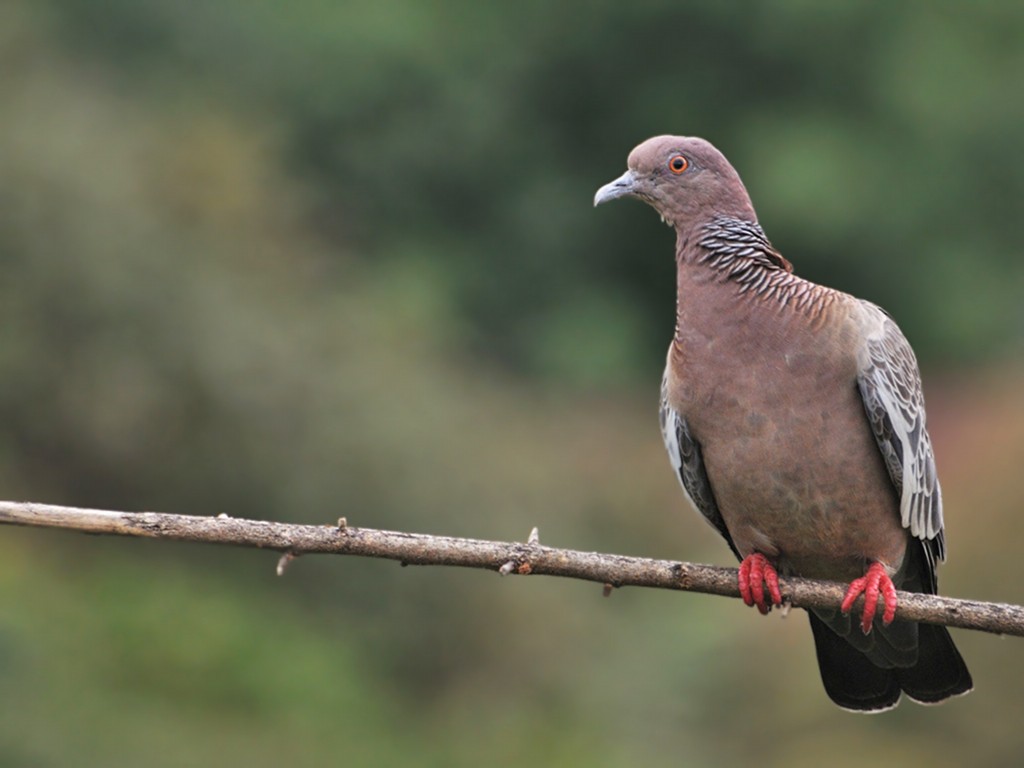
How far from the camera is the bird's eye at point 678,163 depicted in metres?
5.80

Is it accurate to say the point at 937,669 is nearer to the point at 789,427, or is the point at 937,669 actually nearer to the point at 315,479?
the point at 789,427

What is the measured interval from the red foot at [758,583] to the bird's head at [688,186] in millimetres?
1302

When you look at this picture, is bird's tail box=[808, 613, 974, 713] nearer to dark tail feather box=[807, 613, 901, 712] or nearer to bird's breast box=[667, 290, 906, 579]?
dark tail feather box=[807, 613, 901, 712]

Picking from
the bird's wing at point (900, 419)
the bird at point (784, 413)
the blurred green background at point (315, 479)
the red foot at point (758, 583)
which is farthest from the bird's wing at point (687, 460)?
the blurred green background at point (315, 479)

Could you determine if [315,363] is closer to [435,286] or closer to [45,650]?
[45,650]

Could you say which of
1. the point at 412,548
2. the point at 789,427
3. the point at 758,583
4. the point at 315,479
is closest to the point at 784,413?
the point at 789,427

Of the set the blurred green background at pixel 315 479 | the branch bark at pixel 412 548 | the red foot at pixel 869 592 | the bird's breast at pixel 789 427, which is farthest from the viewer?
the blurred green background at pixel 315 479

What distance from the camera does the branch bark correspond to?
4.33 m

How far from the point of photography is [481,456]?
43.1 feet

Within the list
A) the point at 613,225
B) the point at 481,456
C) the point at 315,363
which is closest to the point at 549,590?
the point at 481,456

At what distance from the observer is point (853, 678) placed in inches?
240

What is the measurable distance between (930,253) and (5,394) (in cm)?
1469

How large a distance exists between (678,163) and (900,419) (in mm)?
1273

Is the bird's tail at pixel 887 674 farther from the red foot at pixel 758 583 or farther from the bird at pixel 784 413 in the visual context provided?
the red foot at pixel 758 583
